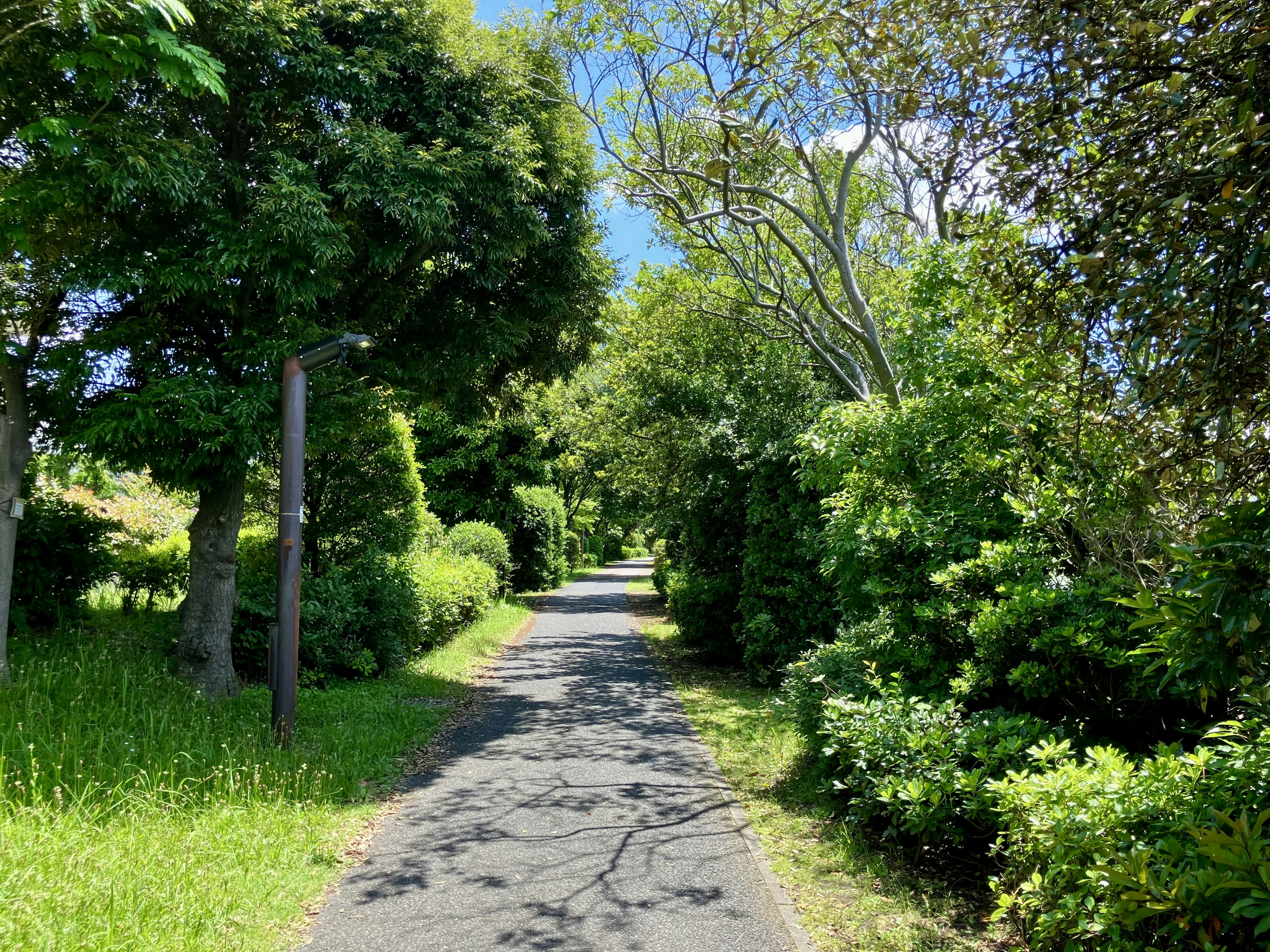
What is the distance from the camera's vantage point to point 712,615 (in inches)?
502

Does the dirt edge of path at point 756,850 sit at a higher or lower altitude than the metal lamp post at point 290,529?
lower

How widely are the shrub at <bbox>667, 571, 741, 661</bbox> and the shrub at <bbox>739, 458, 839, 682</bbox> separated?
146 cm

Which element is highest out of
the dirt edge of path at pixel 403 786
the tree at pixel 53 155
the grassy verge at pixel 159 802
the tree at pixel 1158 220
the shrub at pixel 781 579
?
the tree at pixel 53 155

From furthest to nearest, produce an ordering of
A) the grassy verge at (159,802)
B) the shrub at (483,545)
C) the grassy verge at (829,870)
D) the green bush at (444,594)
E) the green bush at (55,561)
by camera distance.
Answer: the shrub at (483,545) → the green bush at (444,594) → the green bush at (55,561) → the grassy verge at (829,870) → the grassy verge at (159,802)

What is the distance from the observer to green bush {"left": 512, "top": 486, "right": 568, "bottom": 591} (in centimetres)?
2517

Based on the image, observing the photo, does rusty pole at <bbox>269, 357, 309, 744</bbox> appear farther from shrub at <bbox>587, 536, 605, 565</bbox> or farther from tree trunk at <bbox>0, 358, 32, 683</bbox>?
shrub at <bbox>587, 536, 605, 565</bbox>

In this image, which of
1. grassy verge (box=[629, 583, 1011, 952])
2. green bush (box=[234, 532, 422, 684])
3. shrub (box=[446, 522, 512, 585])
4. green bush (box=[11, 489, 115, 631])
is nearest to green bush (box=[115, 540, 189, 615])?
green bush (box=[11, 489, 115, 631])

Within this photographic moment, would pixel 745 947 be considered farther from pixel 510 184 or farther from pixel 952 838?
pixel 510 184

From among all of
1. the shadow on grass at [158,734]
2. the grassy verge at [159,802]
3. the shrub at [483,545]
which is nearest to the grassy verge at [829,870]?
the grassy verge at [159,802]

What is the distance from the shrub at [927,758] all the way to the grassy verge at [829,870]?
0.25 meters

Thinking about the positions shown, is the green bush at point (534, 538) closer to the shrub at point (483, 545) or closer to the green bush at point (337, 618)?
the shrub at point (483, 545)

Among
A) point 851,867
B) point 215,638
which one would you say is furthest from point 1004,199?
point 215,638

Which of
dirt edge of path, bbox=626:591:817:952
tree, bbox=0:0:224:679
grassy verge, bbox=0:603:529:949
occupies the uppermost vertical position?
tree, bbox=0:0:224:679

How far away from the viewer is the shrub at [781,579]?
984 cm
